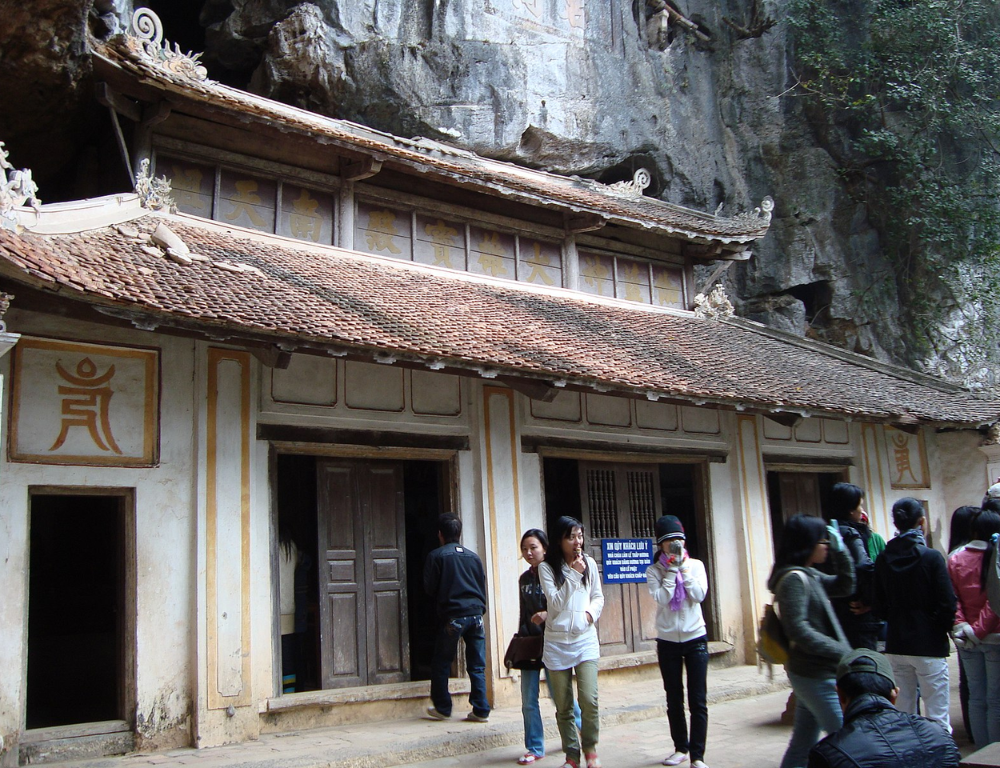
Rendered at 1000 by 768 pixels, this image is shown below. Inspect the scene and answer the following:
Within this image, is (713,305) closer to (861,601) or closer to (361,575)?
(361,575)

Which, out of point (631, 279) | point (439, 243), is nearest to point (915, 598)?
point (439, 243)

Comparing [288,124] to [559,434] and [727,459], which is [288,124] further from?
[727,459]

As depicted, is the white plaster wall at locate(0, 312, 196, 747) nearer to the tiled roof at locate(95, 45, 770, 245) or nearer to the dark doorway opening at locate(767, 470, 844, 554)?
the tiled roof at locate(95, 45, 770, 245)

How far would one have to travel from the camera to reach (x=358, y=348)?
6.97 m

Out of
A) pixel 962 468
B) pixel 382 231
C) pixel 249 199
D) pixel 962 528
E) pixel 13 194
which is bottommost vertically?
pixel 962 528

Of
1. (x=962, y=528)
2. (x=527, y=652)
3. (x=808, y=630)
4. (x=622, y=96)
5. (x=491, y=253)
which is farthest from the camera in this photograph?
(x=622, y=96)

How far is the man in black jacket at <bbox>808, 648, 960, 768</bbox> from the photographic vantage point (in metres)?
3.10

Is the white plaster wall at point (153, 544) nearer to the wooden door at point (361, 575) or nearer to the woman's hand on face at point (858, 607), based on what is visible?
the wooden door at point (361, 575)

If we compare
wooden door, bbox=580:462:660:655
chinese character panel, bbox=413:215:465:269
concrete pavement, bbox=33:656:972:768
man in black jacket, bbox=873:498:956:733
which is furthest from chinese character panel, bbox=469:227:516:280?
man in black jacket, bbox=873:498:956:733

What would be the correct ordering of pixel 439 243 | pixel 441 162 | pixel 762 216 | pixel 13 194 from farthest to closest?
1. pixel 762 216
2. pixel 439 243
3. pixel 441 162
4. pixel 13 194

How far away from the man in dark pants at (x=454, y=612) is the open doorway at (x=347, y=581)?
3.29ft

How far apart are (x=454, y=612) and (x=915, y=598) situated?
3346 mm

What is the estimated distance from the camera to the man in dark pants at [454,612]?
705cm

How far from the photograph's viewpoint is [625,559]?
980 centimetres
